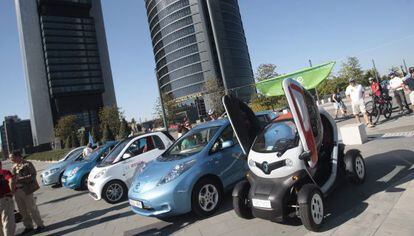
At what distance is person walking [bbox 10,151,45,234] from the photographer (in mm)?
7551

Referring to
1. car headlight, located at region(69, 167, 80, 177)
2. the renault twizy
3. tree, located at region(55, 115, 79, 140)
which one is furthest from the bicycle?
tree, located at region(55, 115, 79, 140)

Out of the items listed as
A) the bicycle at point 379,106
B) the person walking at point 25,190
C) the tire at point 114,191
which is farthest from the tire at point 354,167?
the bicycle at point 379,106

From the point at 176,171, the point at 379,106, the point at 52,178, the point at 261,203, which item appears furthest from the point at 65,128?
the point at 261,203

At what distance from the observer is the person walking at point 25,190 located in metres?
7.55

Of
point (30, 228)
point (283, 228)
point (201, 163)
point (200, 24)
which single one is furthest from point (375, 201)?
point (200, 24)

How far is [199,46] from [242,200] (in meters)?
101

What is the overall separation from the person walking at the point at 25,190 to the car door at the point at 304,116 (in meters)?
6.26

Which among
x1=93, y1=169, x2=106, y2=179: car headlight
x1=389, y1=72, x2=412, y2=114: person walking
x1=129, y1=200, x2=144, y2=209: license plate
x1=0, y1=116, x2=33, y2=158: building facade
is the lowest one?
x1=129, y1=200, x2=144, y2=209: license plate

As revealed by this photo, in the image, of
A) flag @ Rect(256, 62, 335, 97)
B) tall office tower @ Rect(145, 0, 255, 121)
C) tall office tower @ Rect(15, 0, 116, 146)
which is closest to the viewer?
flag @ Rect(256, 62, 335, 97)

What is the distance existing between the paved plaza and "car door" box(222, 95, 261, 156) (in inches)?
50.7

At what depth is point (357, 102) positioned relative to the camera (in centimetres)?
1177

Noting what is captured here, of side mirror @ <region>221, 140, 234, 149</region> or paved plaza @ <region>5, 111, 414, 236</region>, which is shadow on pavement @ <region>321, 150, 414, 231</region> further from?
side mirror @ <region>221, 140, 234, 149</region>

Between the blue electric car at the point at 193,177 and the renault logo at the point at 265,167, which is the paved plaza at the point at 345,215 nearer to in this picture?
the blue electric car at the point at 193,177

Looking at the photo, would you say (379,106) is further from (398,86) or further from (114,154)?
(114,154)
